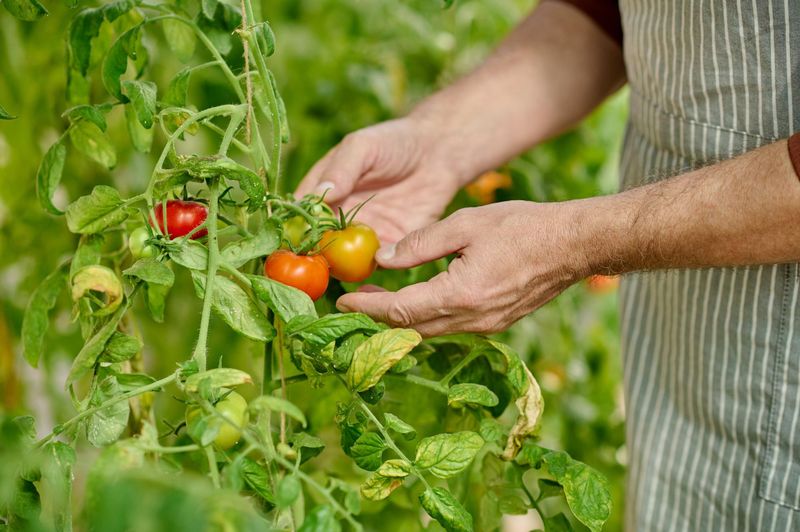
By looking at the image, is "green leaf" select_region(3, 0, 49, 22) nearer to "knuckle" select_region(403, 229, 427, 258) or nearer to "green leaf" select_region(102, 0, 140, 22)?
"green leaf" select_region(102, 0, 140, 22)

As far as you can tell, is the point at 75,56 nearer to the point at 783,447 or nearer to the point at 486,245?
the point at 486,245

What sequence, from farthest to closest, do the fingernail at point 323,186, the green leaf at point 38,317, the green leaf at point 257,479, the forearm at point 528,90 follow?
the forearm at point 528,90, the fingernail at point 323,186, the green leaf at point 38,317, the green leaf at point 257,479

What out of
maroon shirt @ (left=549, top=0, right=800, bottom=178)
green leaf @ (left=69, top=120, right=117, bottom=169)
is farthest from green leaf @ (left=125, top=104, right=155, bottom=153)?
maroon shirt @ (left=549, top=0, right=800, bottom=178)

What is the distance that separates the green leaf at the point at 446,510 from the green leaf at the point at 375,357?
95mm

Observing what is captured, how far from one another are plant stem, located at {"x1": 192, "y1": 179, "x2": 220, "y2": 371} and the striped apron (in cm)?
45

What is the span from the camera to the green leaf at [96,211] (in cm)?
68

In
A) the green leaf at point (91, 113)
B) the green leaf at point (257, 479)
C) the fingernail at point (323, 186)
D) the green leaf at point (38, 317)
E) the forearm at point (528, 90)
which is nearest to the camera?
the green leaf at point (257, 479)

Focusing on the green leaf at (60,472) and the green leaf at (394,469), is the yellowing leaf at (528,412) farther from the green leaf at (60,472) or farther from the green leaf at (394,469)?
the green leaf at (60,472)

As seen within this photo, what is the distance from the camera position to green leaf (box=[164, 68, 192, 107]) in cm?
73

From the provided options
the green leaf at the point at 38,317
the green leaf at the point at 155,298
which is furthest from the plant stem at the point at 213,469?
the green leaf at the point at 38,317

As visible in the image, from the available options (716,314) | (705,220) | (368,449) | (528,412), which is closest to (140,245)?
(368,449)

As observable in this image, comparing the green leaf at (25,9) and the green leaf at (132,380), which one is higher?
the green leaf at (25,9)

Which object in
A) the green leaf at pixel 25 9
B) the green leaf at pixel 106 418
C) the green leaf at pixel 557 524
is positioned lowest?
the green leaf at pixel 557 524

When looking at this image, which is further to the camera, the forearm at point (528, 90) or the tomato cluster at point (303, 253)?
the forearm at point (528, 90)
